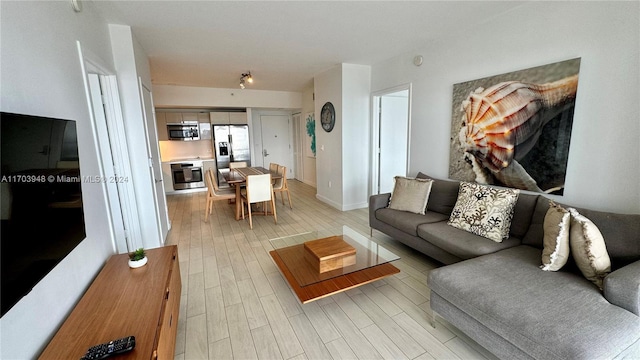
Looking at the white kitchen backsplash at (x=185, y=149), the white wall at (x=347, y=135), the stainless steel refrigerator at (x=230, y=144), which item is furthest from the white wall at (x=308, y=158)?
the white kitchen backsplash at (x=185, y=149)

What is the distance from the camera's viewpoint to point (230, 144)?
6.57 meters

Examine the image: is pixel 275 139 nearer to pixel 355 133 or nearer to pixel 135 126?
pixel 355 133

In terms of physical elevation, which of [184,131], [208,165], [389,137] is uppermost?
[184,131]

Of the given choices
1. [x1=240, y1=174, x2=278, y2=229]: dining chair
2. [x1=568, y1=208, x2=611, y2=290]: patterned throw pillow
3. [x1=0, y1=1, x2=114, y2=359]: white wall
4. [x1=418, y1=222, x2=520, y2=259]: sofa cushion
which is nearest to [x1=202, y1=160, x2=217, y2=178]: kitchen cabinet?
[x1=240, y1=174, x2=278, y2=229]: dining chair

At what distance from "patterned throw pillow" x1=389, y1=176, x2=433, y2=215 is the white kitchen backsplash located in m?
5.42

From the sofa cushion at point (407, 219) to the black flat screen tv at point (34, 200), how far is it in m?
2.64

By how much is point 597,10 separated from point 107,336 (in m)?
3.73

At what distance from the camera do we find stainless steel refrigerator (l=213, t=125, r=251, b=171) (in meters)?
6.45

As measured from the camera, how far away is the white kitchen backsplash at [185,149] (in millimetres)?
6547

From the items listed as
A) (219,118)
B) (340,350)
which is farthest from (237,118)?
(340,350)

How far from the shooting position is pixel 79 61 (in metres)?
1.81

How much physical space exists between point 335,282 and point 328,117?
3.41 m

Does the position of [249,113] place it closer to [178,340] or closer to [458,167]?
[458,167]

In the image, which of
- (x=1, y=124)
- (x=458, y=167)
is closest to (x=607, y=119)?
(x=458, y=167)
